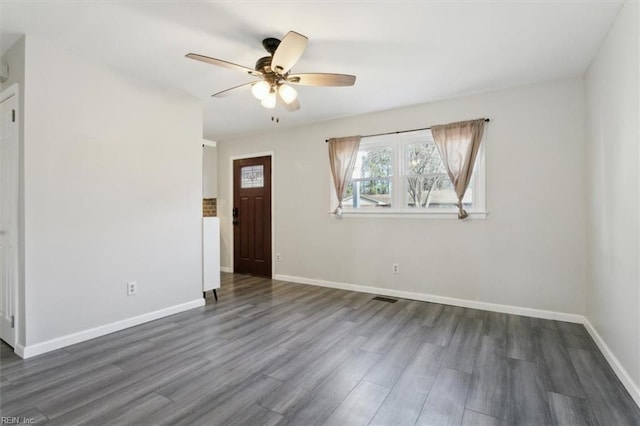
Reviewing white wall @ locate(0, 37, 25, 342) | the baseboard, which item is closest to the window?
the baseboard

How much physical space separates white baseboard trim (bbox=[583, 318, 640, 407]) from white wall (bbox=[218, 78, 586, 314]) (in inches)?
19.0

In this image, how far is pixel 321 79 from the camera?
8.04 feet

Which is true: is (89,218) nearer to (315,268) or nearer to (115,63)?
(115,63)

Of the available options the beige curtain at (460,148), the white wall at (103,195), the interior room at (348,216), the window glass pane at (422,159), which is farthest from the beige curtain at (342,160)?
the white wall at (103,195)

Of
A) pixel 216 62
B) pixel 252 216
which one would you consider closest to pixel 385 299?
pixel 252 216

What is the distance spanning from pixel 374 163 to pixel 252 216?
2411mm

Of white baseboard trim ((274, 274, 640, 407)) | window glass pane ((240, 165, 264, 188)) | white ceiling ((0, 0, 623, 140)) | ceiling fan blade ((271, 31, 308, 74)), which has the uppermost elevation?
white ceiling ((0, 0, 623, 140))

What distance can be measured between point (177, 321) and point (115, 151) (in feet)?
5.90

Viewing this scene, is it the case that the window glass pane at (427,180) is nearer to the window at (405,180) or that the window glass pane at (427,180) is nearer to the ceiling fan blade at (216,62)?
the window at (405,180)

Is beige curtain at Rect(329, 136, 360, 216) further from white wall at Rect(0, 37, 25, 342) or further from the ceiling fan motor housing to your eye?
white wall at Rect(0, 37, 25, 342)

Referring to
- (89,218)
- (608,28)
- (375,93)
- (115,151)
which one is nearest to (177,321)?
(89,218)

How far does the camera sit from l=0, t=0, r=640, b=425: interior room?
1.95 meters

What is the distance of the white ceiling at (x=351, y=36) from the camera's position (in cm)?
206

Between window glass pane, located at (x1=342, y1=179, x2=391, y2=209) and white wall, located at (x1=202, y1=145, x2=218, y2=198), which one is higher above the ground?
white wall, located at (x1=202, y1=145, x2=218, y2=198)
